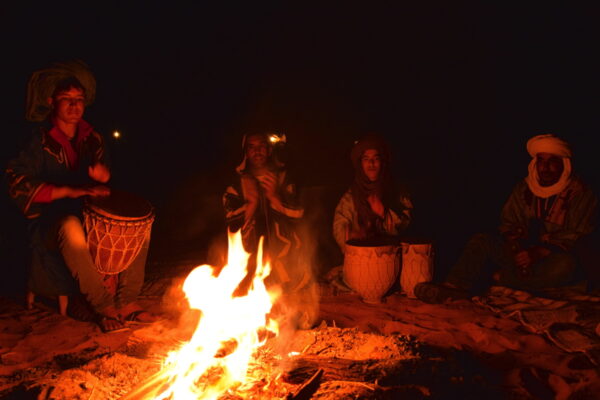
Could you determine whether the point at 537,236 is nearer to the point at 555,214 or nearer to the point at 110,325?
the point at 555,214

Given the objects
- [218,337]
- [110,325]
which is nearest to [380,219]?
[218,337]

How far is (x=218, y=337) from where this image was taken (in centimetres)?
328

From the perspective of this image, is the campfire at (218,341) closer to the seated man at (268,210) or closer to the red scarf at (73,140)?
the seated man at (268,210)

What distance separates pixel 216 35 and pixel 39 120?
10250 millimetres

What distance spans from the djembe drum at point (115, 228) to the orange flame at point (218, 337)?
81 cm

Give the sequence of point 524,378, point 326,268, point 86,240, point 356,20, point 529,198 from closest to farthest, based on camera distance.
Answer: point 524,378
point 86,240
point 529,198
point 326,268
point 356,20

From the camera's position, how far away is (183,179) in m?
12.0

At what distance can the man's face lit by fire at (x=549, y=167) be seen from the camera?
16.7ft

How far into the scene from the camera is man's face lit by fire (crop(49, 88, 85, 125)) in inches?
176

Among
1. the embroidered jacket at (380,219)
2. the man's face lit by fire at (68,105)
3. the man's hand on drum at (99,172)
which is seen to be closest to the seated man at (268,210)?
the embroidered jacket at (380,219)

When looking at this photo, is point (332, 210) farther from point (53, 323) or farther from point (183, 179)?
point (183, 179)

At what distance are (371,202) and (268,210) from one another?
132 centimetres

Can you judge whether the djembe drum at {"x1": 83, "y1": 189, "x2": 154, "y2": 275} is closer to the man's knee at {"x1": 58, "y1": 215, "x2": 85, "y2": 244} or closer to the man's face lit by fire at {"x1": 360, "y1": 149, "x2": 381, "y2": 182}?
the man's knee at {"x1": 58, "y1": 215, "x2": 85, "y2": 244}

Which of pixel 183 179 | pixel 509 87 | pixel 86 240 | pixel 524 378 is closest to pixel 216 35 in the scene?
pixel 183 179
